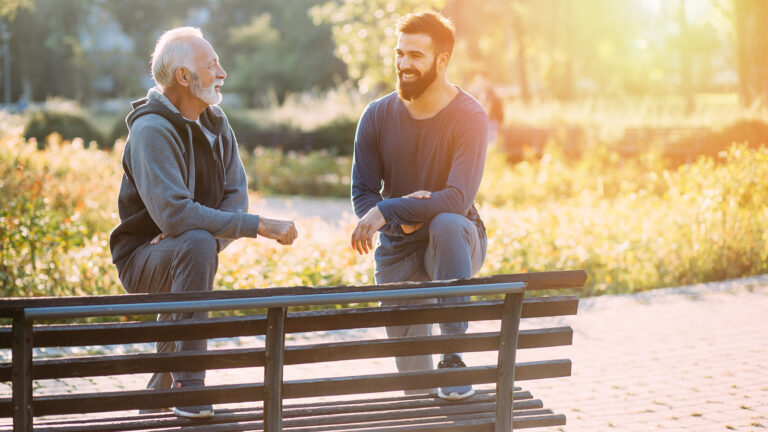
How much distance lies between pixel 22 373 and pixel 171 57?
1635mm

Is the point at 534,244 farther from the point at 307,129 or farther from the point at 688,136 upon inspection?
the point at 307,129

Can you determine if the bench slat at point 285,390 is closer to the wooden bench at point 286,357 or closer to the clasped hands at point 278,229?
the wooden bench at point 286,357

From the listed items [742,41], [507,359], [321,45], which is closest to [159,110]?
[507,359]

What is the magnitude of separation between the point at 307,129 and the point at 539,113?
6067mm

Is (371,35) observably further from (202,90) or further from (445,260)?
(445,260)

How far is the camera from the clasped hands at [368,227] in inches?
156

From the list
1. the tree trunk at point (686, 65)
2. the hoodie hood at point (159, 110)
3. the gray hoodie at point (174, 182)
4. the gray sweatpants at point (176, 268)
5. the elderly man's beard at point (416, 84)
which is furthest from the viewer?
the tree trunk at point (686, 65)

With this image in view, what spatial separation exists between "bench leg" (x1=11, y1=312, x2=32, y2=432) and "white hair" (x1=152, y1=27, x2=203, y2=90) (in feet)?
5.14

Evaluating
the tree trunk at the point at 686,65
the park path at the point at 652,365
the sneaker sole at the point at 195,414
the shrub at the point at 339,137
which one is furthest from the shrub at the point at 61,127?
the sneaker sole at the point at 195,414

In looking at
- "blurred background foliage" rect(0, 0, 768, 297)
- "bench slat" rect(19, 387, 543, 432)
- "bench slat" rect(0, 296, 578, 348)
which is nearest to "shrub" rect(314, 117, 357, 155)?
"blurred background foliage" rect(0, 0, 768, 297)

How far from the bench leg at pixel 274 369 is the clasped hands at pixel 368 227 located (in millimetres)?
1119

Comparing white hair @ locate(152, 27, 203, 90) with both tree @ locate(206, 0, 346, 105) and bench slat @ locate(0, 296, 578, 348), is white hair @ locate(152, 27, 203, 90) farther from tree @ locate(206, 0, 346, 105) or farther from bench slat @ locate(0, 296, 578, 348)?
tree @ locate(206, 0, 346, 105)

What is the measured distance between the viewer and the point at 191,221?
3.66 metres

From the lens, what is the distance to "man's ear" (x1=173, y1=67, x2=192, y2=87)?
3.84 m
